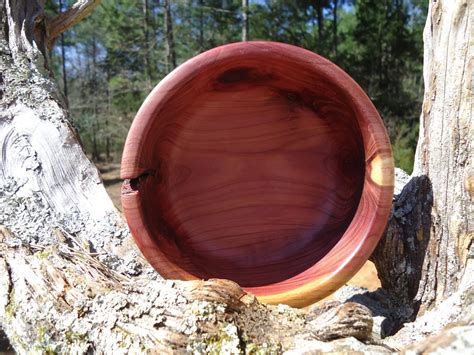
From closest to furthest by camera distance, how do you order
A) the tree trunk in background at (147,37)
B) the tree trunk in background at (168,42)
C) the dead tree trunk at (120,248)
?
the dead tree trunk at (120,248)
the tree trunk in background at (168,42)
the tree trunk in background at (147,37)

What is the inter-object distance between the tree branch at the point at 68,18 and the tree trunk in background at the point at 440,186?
3.86 ft

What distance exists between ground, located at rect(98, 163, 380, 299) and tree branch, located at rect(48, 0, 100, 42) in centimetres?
99

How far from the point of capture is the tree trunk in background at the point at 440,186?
0.98m

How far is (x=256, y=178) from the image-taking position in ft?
3.85

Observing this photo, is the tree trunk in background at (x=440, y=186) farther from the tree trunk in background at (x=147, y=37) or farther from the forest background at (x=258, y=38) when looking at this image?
the tree trunk in background at (x=147, y=37)

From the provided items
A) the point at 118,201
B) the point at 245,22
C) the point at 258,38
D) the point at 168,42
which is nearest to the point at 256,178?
Result: the point at 118,201

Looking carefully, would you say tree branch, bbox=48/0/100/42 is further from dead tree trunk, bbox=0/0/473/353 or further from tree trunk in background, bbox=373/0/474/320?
tree trunk in background, bbox=373/0/474/320

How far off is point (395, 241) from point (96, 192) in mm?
759

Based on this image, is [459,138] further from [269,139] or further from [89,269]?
[89,269]

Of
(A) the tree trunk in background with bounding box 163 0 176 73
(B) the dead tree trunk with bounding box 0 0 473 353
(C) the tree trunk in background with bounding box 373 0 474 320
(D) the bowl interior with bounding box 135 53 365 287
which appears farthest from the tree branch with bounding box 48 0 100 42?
(A) the tree trunk in background with bounding box 163 0 176 73

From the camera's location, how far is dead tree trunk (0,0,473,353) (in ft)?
2.50

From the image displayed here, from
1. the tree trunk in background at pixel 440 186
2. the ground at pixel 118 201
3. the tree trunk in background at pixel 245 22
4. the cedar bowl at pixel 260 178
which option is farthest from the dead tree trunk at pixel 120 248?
the tree trunk in background at pixel 245 22

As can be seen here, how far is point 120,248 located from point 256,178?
377 millimetres

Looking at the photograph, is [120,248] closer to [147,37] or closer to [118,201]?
[118,201]
